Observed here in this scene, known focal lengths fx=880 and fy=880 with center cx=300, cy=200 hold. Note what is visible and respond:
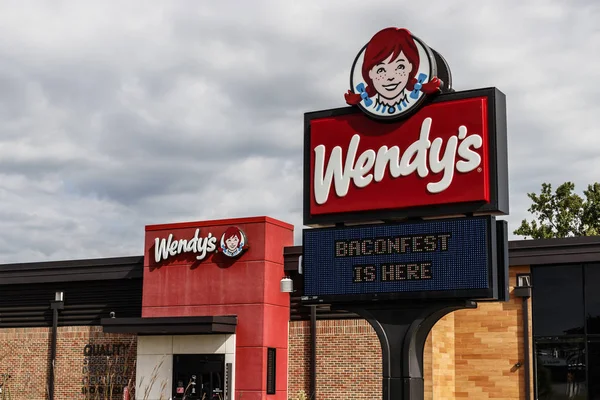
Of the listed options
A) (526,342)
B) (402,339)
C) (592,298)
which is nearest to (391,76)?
(402,339)

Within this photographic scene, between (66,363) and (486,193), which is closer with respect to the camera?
(486,193)

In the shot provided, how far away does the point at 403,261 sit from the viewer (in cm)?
2000

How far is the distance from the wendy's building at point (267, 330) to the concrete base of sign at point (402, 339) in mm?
6716

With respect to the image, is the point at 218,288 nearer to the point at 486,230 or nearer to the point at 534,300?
the point at 534,300

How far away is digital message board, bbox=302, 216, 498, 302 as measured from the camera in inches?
754

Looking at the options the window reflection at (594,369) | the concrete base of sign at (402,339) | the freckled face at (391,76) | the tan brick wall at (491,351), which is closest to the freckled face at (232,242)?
the tan brick wall at (491,351)

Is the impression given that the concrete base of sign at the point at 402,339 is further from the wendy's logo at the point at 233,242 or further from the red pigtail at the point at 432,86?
the wendy's logo at the point at 233,242

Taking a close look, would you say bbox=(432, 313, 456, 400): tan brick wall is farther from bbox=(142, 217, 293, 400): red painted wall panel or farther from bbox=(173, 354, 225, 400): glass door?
bbox=(173, 354, 225, 400): glass door

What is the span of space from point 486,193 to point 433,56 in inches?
143

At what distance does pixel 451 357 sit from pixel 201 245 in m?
9.78

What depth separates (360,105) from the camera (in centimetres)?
2139

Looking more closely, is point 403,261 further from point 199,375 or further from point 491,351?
point 199,375

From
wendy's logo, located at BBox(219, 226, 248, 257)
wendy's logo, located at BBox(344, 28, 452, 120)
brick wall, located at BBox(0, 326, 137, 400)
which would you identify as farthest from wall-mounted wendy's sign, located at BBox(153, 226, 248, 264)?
wendy's logo, located at BBox(344, 28, 452, 120)

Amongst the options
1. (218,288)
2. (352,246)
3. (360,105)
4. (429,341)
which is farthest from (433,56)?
(218,288)
